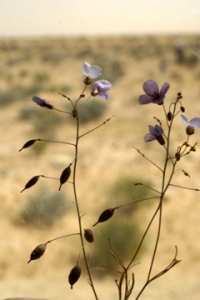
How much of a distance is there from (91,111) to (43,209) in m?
3.24

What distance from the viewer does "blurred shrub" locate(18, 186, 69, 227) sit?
342cm

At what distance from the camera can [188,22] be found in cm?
171

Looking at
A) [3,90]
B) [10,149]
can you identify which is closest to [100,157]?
[10,149]

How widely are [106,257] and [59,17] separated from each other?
1.53 meters

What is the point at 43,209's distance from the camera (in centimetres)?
352

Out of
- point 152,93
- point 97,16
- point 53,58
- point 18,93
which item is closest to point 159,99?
point 152,93

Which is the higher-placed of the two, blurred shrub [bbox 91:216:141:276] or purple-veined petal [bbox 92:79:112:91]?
purple-veined petal [bbox 92:79:112:91]

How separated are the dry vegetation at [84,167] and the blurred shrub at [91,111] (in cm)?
7

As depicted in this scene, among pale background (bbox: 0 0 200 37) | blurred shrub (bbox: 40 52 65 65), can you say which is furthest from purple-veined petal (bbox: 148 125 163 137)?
blurred shrub (bbox: 40 52 65 65)

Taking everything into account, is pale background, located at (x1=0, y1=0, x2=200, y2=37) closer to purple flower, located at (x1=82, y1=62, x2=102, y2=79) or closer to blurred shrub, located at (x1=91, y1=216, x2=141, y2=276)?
purple flower, located at (x1=82, y1=62, x2=102, y2=79)

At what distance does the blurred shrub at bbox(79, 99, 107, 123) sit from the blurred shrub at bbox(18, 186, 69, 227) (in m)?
2.76

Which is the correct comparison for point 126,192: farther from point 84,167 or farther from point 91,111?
point 91,111

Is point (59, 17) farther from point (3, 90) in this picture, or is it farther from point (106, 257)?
point (3, 90)

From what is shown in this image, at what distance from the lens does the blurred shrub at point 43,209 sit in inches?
135
